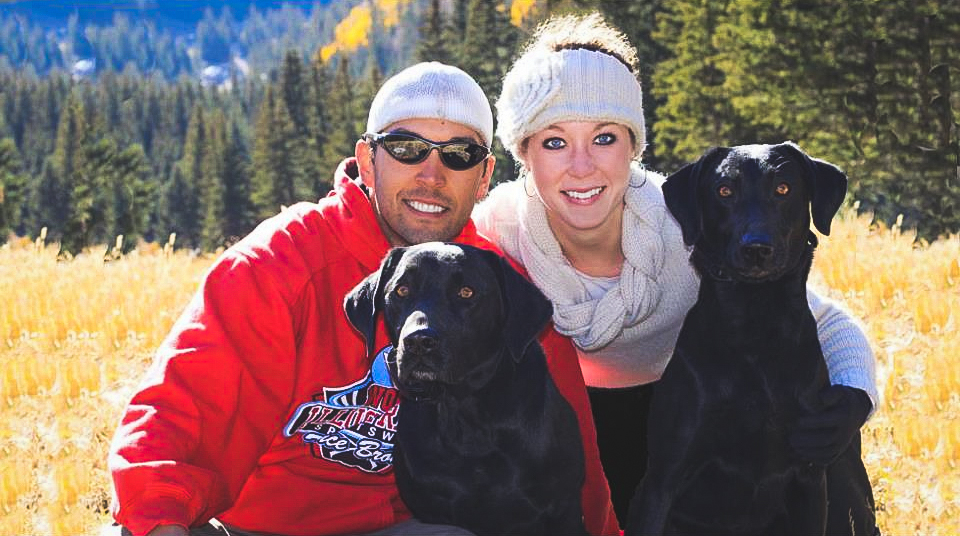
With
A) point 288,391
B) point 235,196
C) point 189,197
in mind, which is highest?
point 288,391

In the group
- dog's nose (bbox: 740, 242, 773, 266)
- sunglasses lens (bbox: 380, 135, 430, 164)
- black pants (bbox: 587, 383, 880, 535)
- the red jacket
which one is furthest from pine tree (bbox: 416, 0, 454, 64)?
dog's nose (bbox: 740, 242, 773, 266)

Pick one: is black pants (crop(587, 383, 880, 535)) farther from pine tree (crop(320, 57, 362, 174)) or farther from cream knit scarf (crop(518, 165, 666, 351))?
pine tree (crop(320, 57, 362, 174))

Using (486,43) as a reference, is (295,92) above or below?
below

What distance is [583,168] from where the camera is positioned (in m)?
4.32

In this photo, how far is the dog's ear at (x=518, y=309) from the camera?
354 cm

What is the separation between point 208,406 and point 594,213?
1.85 m

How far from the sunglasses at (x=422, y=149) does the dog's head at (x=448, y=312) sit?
2.00 ft

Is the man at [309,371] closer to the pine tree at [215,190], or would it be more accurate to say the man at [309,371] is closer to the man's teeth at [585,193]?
the man's teeth at [585,193]

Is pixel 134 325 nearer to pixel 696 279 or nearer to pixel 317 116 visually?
pixel 696 279

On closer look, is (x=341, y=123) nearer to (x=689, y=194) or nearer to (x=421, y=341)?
(x=689, y=194)

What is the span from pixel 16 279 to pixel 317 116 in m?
58.4

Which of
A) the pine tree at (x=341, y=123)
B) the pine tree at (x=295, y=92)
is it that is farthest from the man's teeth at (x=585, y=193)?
the pine tree at (x=295, y=92)

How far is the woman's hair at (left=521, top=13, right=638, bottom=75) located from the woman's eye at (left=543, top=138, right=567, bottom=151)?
1.49 ft

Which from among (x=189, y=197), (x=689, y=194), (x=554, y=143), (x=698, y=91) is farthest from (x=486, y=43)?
(x=189, y=197)
